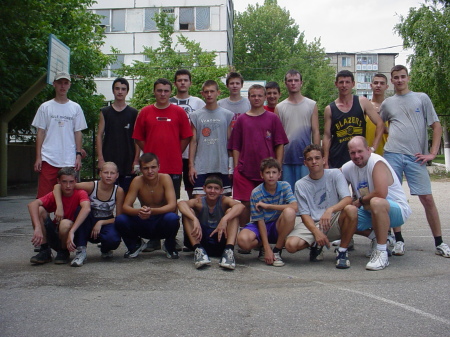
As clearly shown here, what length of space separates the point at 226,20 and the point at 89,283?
1238 inches

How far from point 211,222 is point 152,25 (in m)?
31.0

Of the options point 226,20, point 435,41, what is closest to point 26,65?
point 435,41

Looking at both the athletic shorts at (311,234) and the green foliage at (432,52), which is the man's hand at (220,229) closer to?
the athletic shorts at (311,234)

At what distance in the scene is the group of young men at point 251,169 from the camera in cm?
580

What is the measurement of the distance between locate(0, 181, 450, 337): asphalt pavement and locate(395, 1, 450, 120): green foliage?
21.8 m

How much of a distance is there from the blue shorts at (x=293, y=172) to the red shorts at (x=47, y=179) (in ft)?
9.35

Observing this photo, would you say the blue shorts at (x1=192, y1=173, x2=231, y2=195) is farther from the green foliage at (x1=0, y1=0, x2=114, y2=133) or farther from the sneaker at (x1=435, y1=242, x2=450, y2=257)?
the green foliage at (x1=0, y1=0, x2=114, y2=133)

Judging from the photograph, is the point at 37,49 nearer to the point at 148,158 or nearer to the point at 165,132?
the point at 165,132

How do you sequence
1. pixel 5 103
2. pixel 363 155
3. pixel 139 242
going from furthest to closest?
pixel 5 103 → pixel 139 242 → pixel 363 155

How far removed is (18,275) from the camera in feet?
17.3

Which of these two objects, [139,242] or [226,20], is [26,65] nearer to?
[139,242]

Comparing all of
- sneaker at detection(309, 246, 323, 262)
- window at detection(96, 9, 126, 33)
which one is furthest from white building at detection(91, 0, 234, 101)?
sneaker at detection(309, 246, 323, 262)

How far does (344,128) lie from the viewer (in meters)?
6.64

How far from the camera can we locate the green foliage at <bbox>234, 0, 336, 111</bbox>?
54.0 meters
